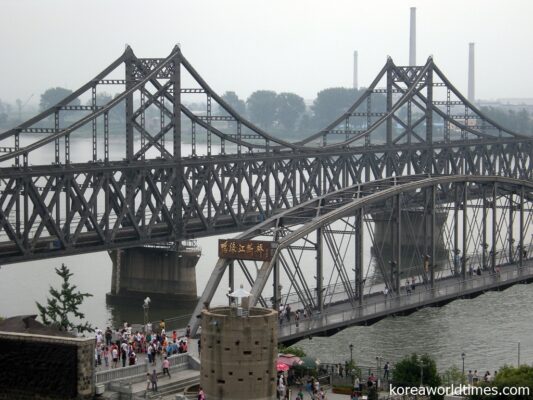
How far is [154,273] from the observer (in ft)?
255

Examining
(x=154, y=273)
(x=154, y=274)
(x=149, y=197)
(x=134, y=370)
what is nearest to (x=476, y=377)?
(x=134, y=370)

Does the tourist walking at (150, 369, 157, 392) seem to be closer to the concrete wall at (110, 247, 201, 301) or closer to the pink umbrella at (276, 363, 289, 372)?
the pink umbrella at (276, 363, 289, 372)

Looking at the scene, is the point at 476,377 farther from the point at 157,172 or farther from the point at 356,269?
the point at 157,172

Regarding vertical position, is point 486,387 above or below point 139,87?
below

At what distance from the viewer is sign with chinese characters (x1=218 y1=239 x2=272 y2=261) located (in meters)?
50.2

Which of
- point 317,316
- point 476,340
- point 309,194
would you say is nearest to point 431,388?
point 317,316

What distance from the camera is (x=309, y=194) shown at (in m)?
93.0

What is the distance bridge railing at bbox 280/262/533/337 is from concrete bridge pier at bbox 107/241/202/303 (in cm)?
1707

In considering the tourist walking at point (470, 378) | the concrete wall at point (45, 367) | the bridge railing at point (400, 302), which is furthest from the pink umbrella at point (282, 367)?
the concrete wall at point (45, 367)

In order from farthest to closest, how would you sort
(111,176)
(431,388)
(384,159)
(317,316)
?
(384,159)
(111,176)
(317,316)
(431,388)

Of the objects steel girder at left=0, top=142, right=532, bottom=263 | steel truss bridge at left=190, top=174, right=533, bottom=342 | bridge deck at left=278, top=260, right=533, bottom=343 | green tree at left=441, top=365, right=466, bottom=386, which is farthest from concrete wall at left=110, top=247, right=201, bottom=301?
green tree at left=441, top=365, right=466, bottom=386

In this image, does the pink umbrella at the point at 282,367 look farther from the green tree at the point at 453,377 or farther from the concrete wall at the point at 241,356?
the green tree at the point at 453,377

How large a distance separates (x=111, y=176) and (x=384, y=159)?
103 ft

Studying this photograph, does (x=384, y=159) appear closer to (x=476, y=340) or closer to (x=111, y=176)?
(x=111, y=176)
